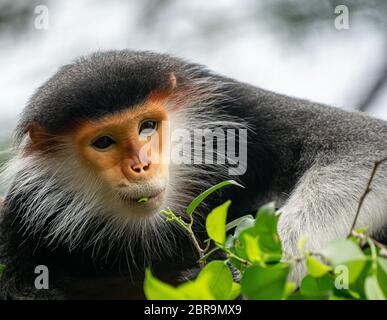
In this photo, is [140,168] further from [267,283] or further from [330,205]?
[267,283]

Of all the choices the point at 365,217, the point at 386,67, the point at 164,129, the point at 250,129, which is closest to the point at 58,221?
the point at 164,129

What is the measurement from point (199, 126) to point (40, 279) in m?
Answer: 1.68

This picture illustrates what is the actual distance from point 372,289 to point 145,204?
2.64m

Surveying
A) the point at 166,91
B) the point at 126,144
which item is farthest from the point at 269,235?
the point at 166,91

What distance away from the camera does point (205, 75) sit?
5.47 meters

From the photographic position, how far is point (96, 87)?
4.52 metres

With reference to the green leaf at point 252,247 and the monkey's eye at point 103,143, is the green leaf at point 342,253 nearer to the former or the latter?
the green leaf at point 252,247

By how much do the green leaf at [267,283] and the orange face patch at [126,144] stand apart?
2.29 metres

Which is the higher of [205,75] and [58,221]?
[205,75]

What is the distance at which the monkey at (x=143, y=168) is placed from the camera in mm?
4512

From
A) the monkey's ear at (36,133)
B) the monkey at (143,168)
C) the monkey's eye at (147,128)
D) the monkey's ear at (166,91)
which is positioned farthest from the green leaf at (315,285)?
the monkey's ear at (36,133)
